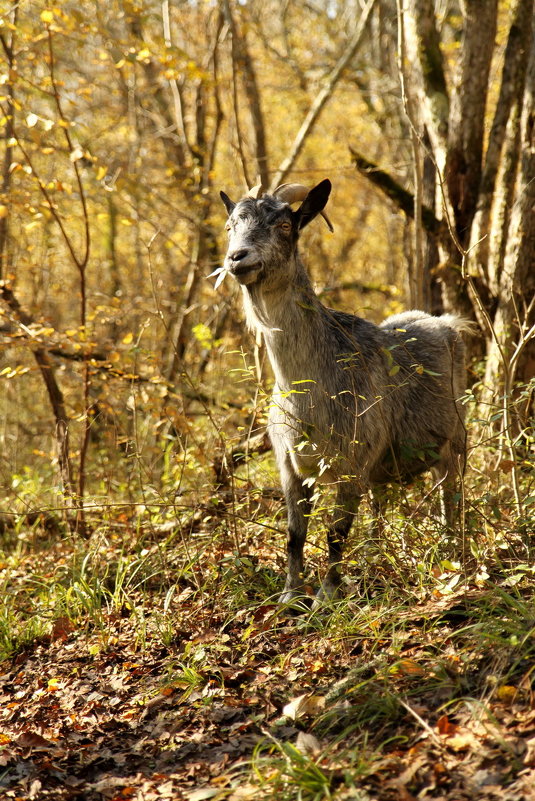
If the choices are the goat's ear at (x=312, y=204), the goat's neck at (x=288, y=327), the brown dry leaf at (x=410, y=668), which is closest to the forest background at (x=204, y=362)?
the goat's neck at (x=288, y=327)

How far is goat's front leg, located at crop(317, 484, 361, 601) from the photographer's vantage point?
447cm

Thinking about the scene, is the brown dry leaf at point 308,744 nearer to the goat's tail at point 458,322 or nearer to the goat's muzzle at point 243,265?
the goat's muzzle at point 243,265

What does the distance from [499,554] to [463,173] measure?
419cm

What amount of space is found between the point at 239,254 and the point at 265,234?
0.32m

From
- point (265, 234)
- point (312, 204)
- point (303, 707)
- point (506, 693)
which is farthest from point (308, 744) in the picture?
point (312, 204)

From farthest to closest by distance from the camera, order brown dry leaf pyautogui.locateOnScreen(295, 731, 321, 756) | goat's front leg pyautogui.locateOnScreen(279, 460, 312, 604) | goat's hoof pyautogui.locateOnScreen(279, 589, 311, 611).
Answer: goat's front leg pyautogui.locateOnScreen(279, 460, 312, 604) < goat's hoof pyautogui.locateOnScreen(279, 589, 311, 611) < brown dry leaf pyautogui.locateOnScreen(295, 731, 321, 756)

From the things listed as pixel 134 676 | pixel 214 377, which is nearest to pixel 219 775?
pixel 134 676

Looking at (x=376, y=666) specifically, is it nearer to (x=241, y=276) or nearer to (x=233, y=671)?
(x=233, y=671)

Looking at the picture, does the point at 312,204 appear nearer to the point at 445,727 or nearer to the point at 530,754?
the point at 445,727

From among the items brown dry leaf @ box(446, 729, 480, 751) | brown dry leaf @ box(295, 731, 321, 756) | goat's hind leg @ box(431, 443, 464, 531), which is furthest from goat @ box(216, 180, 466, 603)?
brown dry leaf @ box(446, 729, 480, 751)

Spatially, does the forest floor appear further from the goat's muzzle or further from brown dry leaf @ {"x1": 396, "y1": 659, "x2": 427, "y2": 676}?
the goat's muzzle

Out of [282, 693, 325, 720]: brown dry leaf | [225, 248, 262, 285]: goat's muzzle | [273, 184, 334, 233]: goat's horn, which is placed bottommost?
[282, 693, 325, 720]: brown dry leaf

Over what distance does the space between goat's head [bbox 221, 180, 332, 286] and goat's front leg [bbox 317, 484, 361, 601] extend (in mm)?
1390

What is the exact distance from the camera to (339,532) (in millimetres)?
4578
